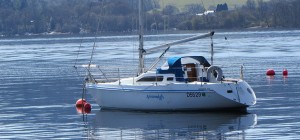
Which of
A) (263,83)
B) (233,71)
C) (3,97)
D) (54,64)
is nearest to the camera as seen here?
(3,97)

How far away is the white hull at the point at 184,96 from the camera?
52.3 meters

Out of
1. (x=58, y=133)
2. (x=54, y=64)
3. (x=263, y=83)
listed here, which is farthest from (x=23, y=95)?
(x=54, y=64)

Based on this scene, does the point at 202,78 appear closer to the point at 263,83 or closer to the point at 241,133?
the point at 241,133

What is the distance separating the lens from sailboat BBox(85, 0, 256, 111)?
52.4 m

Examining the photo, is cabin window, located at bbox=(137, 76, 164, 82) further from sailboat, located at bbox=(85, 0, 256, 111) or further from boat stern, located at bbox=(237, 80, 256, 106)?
boat stern, located at bbox=(237, 80, 256, 106)

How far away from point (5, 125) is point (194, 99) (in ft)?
33.4

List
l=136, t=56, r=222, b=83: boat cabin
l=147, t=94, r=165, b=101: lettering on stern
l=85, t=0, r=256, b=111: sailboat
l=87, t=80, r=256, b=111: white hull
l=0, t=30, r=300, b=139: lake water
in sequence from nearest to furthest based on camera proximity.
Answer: l=0, t=30, r=300, b=139: lake water < l=87, t=80, r=256, b=111: white hull < l=85, t=0, r=256, b=111: sailboat < l=147, t=94, r=165, b=101: lettering on stern < l=136, t=56, r=222, b=83: boat cabin

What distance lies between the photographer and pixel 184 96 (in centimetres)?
5291

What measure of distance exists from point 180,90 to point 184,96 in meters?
0.41

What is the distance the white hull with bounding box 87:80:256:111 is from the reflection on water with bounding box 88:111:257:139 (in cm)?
47

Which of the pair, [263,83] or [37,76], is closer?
[263,83]

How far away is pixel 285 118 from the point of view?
50.1 meters

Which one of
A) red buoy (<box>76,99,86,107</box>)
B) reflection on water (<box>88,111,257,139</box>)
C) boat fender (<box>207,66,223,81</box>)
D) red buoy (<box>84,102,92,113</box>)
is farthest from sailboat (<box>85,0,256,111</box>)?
red buoy (<box>76,99,86,107</box>)

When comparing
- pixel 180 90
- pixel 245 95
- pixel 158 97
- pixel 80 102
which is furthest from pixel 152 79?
pixel 80 102
